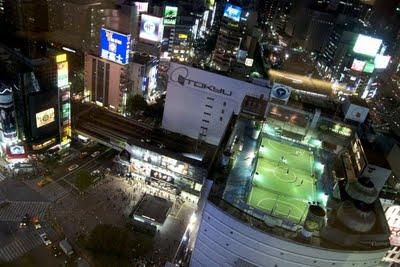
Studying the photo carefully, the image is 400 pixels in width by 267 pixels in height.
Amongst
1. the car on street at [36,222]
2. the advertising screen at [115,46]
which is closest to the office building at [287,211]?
the car on street at [36,222]

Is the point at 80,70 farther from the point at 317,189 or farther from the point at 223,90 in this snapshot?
the point at 317,189

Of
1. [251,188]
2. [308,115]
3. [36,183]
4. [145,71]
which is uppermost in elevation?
[308,115]

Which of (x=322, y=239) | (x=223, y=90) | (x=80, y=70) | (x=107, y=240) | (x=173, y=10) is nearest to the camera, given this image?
(x=322, y=239)

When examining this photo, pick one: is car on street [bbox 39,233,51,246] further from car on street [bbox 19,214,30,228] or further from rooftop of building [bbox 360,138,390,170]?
rooftop of building [bbox 360,138,390,170]

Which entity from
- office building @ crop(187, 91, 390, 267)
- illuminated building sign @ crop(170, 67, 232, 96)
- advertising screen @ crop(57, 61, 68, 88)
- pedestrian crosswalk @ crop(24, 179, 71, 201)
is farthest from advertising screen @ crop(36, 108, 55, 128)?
office building @ crop(187, 91, 390, 267)

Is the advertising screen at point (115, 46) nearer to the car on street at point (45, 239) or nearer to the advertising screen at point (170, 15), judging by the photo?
the advertising screen at point (170, 15)

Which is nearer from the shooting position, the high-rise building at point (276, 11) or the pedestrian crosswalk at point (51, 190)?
the pedestrian crosswalk at point (51, 190)

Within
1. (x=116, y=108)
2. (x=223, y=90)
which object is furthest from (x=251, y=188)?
(x=116, y=108)
